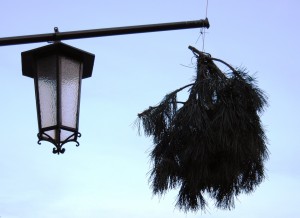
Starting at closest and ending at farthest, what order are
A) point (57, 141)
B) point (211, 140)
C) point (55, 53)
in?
point (57, 141)
point (55, 53)
point (211, 140)

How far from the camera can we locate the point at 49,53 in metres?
2.77

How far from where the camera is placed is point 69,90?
268cm

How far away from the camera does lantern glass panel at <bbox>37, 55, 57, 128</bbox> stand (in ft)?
8.66

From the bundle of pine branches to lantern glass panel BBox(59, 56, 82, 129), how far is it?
5.06ft

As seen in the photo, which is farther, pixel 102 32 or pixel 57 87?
pixel 102 32

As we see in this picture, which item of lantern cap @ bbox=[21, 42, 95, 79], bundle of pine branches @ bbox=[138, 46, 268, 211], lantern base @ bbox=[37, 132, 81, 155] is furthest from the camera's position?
bundle of pine branches @ bbox=[138, 46, 268, 211]

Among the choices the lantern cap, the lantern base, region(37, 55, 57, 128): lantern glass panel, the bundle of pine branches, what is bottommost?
the lantern base

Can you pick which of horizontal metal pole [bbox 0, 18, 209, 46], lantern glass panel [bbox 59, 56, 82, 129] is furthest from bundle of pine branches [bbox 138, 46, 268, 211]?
lantern glass panel [bbox 59, 56, 82, 129]

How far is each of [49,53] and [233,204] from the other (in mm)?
2439

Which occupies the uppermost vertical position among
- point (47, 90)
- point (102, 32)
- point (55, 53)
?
point (102, 32)

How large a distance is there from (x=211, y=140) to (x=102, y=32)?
177 cm

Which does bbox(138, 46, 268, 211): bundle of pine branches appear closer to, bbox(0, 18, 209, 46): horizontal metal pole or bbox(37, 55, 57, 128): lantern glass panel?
bbox(0, 18, 209, 46): horizontal metal pole

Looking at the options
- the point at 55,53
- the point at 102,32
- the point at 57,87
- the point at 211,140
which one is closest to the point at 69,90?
the point at 57,87

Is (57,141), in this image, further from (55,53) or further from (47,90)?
(55,53)
